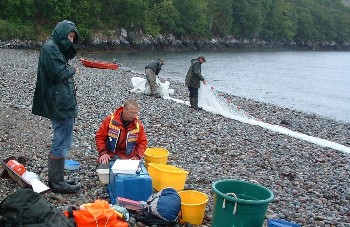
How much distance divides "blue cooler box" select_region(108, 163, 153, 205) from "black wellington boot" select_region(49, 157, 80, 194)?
0.80 m

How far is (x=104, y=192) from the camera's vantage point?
659 cm

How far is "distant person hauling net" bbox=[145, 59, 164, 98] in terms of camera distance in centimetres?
1797

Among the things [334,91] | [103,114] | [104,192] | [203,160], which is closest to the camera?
[104,192]

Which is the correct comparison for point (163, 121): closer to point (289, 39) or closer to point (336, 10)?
point (289, 39)

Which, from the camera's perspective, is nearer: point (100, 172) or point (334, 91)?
point (100, 172)

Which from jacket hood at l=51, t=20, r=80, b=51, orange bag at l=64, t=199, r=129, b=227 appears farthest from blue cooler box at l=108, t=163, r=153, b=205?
jacket hood at l=51, t=20, r=80, b=51

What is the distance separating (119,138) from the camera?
666cm

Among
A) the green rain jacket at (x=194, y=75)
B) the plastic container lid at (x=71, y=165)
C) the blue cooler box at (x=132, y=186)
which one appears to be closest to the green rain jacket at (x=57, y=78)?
the blue cooler box at (x=132, y=186)

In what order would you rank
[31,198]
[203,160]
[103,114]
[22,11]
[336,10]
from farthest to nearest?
1. [336,10]
2. [22,11]
3. [103,114]
4. [203,160]
5. [31,198]

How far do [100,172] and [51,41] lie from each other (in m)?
2.33

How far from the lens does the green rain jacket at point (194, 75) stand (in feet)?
52.5

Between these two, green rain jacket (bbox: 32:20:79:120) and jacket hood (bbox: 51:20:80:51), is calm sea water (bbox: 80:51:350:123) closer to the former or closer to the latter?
green rain jacket (bbox: 32:20:79:120)

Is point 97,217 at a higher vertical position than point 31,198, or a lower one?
lower

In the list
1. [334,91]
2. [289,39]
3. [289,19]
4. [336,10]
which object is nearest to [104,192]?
[334,91]
